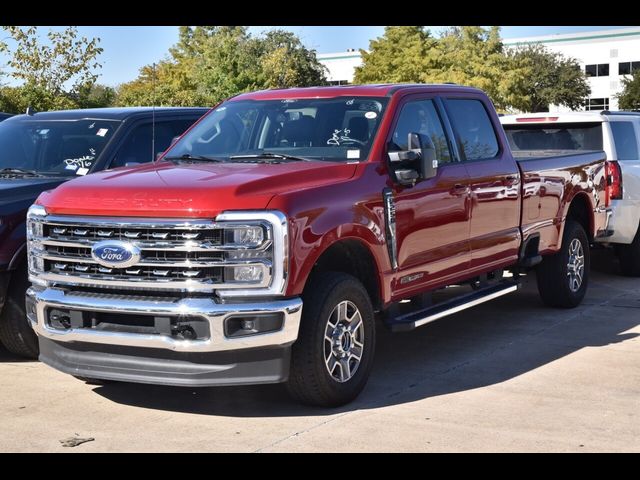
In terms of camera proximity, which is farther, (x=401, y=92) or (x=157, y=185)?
(x=401, y=92)

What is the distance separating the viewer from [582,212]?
1008 cm

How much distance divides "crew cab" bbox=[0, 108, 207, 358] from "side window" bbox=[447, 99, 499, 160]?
2.57 m

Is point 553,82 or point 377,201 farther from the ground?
point 553,82

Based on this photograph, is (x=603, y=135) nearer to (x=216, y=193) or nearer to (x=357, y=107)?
(x=357, y=107)

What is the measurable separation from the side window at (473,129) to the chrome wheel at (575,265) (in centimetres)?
183

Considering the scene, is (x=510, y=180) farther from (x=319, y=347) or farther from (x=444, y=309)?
(x=319, y=347)

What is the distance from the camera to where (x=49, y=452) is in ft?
17.5

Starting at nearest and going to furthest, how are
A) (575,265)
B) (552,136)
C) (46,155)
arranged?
(46,155) < (575,265) < (552,136)

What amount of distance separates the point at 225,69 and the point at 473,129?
121 ft

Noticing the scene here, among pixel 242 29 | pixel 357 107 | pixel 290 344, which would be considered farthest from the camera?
pixel 242 29

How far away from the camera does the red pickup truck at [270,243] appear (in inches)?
221

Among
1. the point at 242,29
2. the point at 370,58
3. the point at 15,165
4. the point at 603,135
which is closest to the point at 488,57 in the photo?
the point at 370,58

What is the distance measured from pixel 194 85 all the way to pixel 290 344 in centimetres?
4462

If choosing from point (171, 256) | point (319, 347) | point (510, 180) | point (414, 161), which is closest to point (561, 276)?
point (510, 180)
